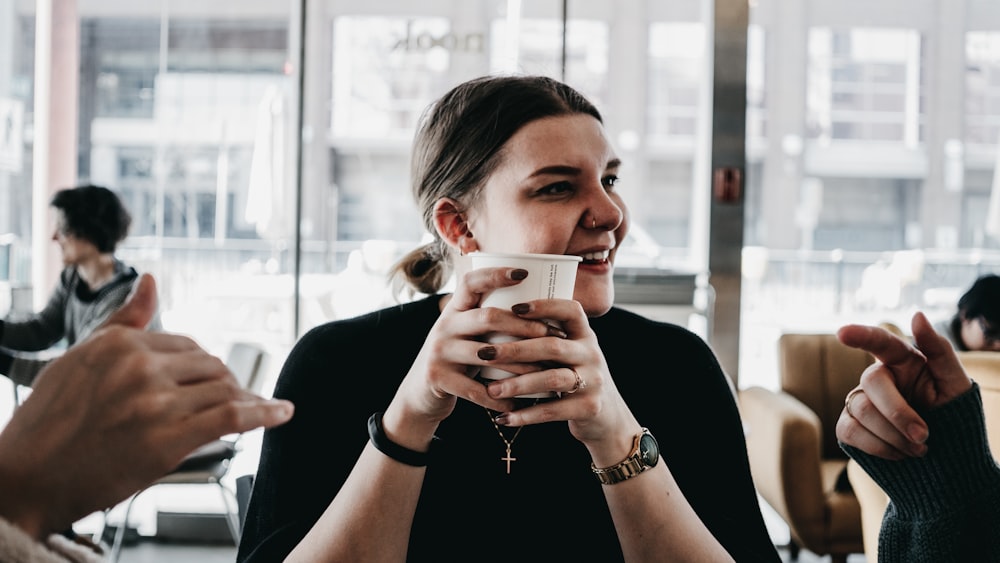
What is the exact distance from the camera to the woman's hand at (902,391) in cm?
93

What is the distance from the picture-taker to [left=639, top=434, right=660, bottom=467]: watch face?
1062 millimetres

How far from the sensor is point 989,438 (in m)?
2.13

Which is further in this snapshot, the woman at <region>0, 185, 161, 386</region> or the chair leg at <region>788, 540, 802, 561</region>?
the chair leg at <region>788, 540, 802, 561</region>

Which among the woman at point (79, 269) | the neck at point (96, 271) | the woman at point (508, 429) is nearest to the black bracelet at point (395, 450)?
the woman at point (508, 429)

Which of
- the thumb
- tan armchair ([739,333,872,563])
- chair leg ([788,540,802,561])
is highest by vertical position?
the thumb

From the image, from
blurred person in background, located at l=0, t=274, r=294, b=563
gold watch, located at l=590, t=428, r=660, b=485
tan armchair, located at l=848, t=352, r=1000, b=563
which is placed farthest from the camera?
tan armchair, located at l=848, t=352, r=1000, b=563

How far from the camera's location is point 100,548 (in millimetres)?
604

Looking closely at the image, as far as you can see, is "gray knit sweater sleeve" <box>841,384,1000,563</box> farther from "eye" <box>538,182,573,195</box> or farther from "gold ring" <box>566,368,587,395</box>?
"eye" <box>538,182,573,195</box>

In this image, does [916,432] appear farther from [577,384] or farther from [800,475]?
[800,475]

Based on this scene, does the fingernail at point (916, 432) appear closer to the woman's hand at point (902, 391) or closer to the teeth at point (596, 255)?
the woman's hand at point (902, 391)

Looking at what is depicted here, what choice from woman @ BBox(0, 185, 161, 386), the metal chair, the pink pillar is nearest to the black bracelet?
the metal chair

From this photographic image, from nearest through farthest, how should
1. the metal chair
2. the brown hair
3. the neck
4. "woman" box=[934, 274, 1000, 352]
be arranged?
the brown hair
the metal chair
"woman" box=[934, 274, 1000, 352]
the neck

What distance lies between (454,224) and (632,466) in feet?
1.82

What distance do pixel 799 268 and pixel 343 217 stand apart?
2.17m
